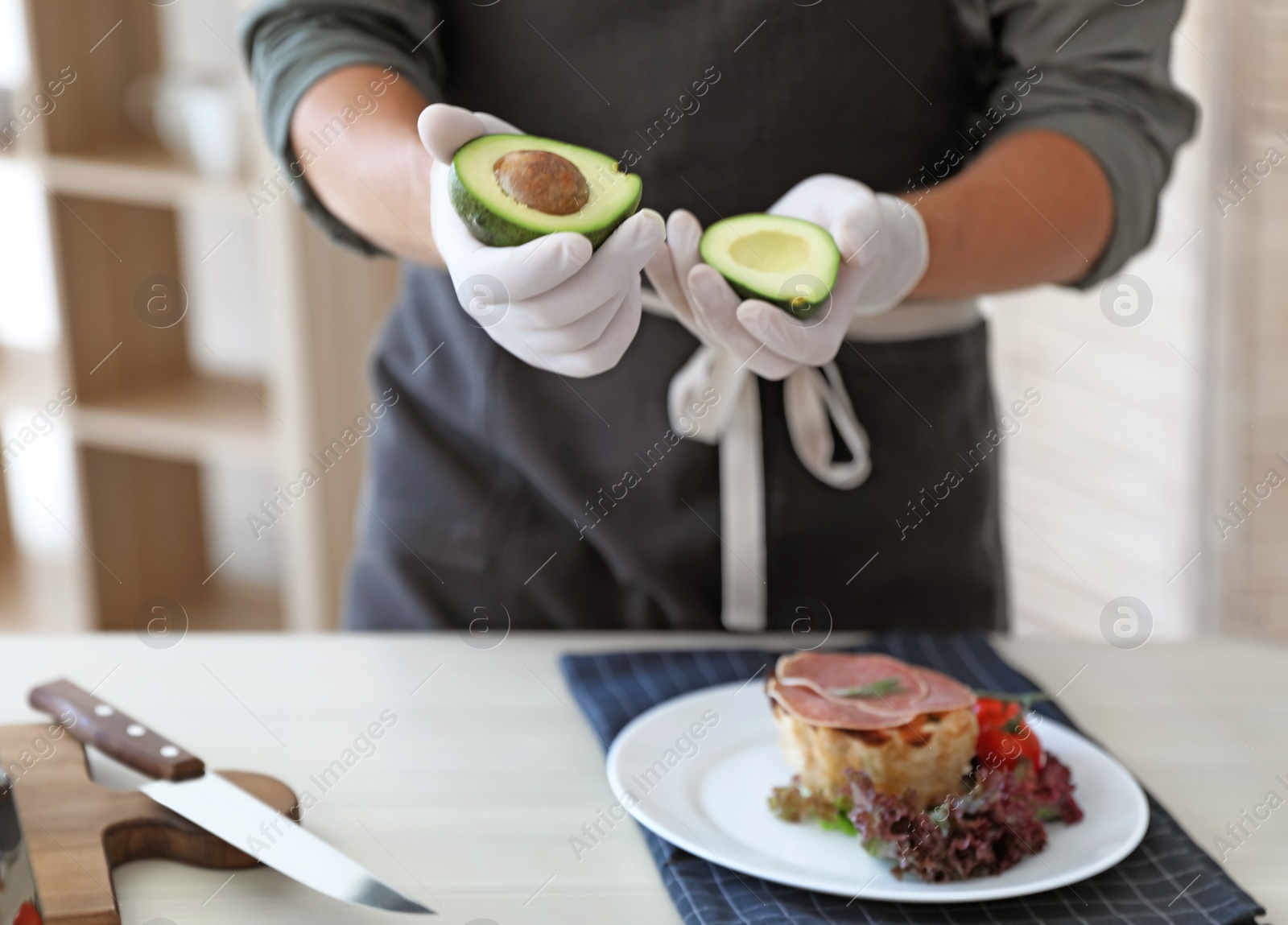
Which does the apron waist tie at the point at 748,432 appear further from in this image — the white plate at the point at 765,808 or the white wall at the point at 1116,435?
the white wall at the point at 1116,435

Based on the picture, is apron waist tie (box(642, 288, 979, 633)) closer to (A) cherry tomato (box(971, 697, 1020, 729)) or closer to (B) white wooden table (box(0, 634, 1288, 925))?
(B) white wooden table (box(0, 634, 1288, 925))

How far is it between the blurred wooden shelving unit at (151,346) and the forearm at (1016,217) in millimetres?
1201

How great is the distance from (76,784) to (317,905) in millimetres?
168

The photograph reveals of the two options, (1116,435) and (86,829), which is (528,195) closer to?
(86,829)

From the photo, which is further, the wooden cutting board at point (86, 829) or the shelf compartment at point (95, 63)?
the shelf compartment at point (95, 63)

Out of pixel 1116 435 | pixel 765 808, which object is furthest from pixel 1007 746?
pixel 1116 435

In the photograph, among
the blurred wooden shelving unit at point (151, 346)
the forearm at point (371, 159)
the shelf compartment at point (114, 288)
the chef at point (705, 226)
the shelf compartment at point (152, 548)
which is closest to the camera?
the forearm at point (371, 159)

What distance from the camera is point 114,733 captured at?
2.56 ft

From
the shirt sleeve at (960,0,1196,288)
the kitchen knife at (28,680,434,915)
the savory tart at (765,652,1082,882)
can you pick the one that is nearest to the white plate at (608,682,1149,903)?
the savory tart at (765,652,1082,882)

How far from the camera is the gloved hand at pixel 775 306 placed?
72 centimetres

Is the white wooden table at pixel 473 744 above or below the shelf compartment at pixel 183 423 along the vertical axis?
below

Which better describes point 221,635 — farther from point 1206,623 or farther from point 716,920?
point 1206,623

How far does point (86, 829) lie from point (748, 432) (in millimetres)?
576

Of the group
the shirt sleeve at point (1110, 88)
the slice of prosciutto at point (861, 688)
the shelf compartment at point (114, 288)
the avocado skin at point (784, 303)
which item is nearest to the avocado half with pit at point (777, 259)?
the avocado skin at point (784, 303)
